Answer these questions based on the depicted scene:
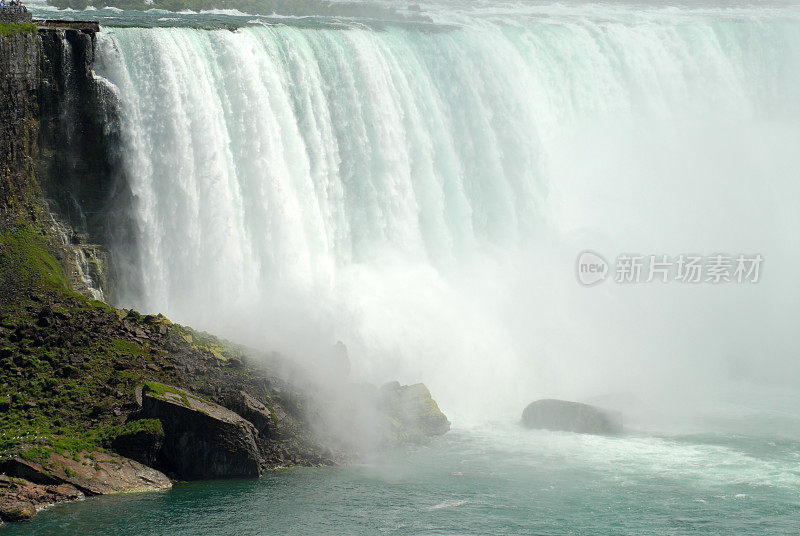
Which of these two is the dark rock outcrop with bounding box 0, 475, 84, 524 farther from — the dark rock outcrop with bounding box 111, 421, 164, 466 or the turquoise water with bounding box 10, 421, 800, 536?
the dark rock outcrop with bounding box 111, 421, 164, 466

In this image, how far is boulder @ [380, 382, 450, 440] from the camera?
32.0 m

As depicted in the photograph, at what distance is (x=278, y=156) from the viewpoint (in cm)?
3834

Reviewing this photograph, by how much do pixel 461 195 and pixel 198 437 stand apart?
22515mm

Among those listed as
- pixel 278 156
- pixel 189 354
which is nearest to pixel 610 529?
pixel 189 354

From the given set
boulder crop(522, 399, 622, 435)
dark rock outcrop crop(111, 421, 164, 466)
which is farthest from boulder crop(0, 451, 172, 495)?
boulder crop(522, 399, 622, 435)

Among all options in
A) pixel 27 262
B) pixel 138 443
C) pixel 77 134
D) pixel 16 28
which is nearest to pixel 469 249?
pixel 77 134

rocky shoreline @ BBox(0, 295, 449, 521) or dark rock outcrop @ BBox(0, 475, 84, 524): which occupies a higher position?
rocky shoreline @ BBox(0, 295, 449, 521)

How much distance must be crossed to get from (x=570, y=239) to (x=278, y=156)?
54.1ft

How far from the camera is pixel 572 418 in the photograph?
111 feet

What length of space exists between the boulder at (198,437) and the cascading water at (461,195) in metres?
6.49

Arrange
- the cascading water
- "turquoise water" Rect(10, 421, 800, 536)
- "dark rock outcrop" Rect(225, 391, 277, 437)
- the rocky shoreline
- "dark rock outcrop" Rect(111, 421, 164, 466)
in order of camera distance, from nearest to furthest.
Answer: "turquoise water" Rect(10, 421, 800, 536), the rocky shoreline, "dark rock outcrop" Rect(111, 421, 164, 466), "dark rock outcrop" Rect(225, 391, 277, 437), the cascading water

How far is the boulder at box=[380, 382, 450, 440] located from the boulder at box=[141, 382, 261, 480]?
5.91m

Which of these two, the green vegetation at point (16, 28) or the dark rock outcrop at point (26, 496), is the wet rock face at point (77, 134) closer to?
the green vegetation at point (16, 28)

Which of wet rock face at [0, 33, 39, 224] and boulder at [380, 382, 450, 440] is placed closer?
wet rock face at [0, 33, 39, 224]
